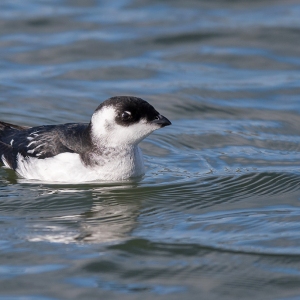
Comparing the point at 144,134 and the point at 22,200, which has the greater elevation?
the point at 144,134

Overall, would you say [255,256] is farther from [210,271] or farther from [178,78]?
[178,78]

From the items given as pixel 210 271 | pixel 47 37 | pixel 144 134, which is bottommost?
pixel 210 271

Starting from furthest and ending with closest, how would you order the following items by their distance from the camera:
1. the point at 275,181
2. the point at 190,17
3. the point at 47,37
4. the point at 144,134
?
the point at 190,17 < the point at 47,37 < the point at 275,181 < the point at 144,134

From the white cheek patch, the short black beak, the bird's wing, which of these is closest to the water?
the bird's wing

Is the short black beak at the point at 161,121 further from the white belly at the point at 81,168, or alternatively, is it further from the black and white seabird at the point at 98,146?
the white belly at the point at 81,168

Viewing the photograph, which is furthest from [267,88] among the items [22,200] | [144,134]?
[22,200]

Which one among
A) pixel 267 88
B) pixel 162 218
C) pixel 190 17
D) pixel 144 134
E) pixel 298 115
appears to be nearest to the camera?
pixel 162 218

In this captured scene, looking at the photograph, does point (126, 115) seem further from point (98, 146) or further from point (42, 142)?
point (42, 142)

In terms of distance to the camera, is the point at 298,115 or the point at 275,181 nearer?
the point at 275,181

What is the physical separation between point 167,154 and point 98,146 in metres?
2.02

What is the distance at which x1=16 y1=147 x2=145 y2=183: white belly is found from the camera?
1077 centimetres

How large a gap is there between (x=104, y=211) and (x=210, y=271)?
220cm

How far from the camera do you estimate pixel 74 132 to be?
437 inches

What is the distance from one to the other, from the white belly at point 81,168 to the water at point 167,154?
132mm
